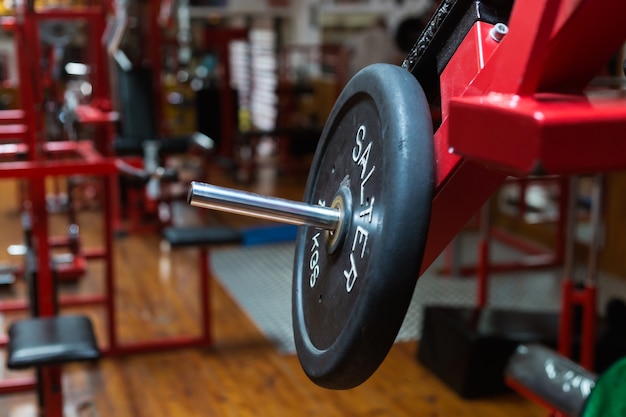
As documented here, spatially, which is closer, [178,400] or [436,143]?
[436,143]

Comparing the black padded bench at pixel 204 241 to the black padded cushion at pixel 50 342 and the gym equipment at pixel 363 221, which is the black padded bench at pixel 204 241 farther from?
the gym equipment at pixel 363 221

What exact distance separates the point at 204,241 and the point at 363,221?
3034mm

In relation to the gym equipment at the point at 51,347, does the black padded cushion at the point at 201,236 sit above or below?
below

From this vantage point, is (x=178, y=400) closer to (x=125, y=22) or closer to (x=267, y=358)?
(x=267, y=358)

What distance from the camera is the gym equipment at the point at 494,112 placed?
0.57m

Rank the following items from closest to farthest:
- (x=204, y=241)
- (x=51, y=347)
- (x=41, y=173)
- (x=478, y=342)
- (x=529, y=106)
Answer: (x=529, y=106), (x=51, y=347), (x=41, y=173), (x=478, y=342), (x=204, y=241)

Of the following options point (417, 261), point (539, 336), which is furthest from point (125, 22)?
point (417, 261)

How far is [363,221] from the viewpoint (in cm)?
78

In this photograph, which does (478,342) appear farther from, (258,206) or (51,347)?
(258,206)

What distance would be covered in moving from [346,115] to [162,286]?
13.0ft

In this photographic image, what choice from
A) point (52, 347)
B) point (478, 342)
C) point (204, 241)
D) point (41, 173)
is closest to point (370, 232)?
point (52, 347)

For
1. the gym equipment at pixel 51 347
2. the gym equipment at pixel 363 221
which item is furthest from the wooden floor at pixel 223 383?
the gym equipment at pixel 363 221

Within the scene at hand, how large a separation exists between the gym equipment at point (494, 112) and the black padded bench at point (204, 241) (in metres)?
2.85

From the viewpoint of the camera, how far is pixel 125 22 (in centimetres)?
390
